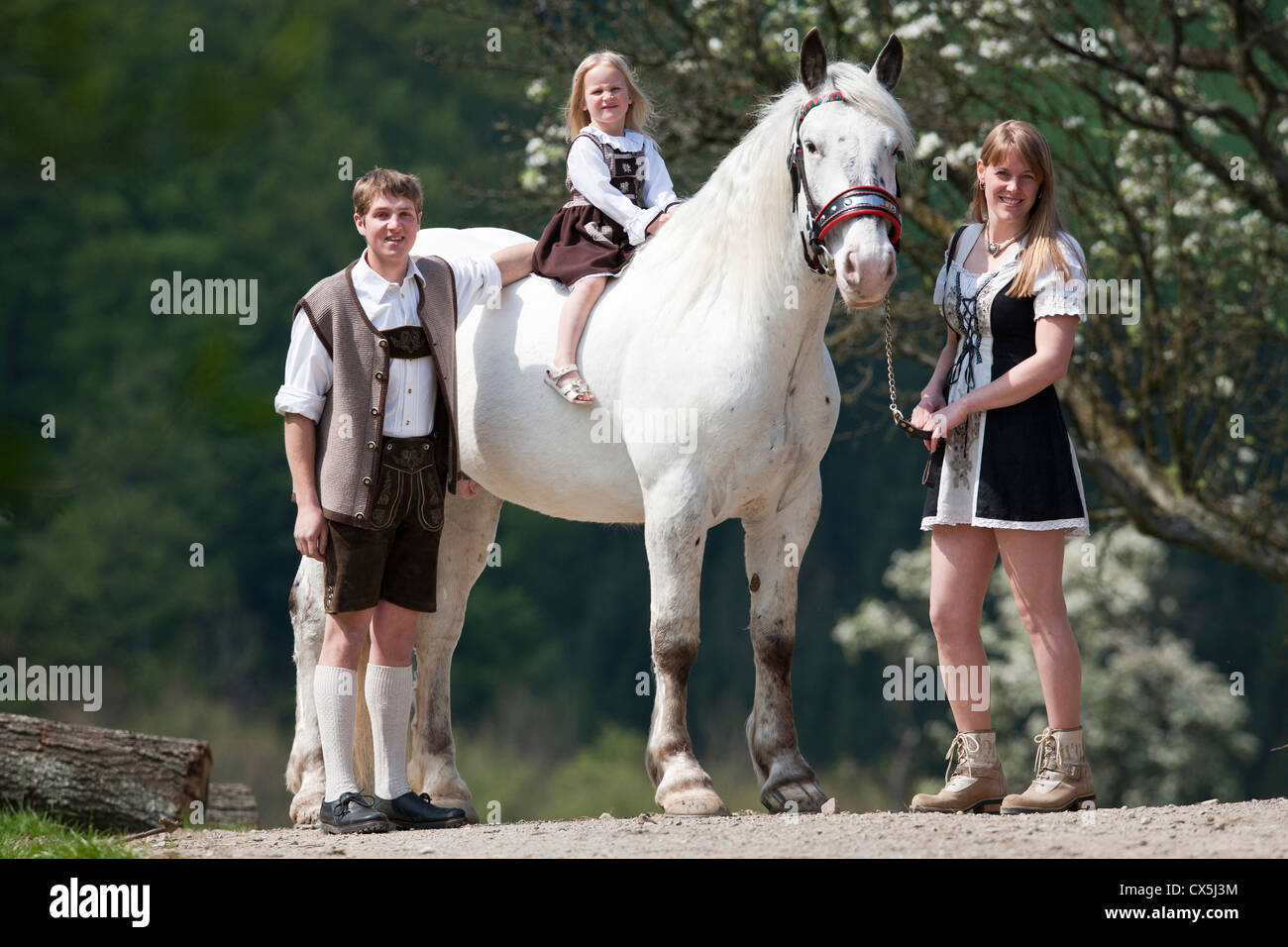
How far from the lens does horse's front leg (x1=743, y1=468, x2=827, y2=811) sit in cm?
534

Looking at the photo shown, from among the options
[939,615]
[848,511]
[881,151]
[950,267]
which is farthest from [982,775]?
[848,511]

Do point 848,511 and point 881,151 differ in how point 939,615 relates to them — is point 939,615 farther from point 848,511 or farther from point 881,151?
point 848,511

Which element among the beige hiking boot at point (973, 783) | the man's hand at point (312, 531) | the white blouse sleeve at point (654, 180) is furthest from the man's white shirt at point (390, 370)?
the beige hiking boot at point (973, 783)

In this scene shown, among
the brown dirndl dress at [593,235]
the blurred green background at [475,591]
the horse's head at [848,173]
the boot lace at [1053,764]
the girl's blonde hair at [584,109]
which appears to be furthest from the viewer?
the blurred green background at [475,591]

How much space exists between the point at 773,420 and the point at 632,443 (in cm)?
51

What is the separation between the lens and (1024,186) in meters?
4.88

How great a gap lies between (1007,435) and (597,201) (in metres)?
1.77

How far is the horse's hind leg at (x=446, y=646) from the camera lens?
18.8ft

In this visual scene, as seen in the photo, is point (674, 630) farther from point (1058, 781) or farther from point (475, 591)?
point (475, 591)

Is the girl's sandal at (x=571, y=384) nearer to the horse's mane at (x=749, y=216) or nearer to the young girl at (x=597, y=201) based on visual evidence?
the young girl at (x=597, y=201)

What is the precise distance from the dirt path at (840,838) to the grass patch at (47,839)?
0.13m

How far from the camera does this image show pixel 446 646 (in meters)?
5.94

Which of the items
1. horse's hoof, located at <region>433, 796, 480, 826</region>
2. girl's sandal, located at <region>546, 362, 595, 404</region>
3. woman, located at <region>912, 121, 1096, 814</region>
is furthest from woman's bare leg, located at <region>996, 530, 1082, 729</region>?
horse's hoof, located at <region>433, 796, 480, 826</region>
